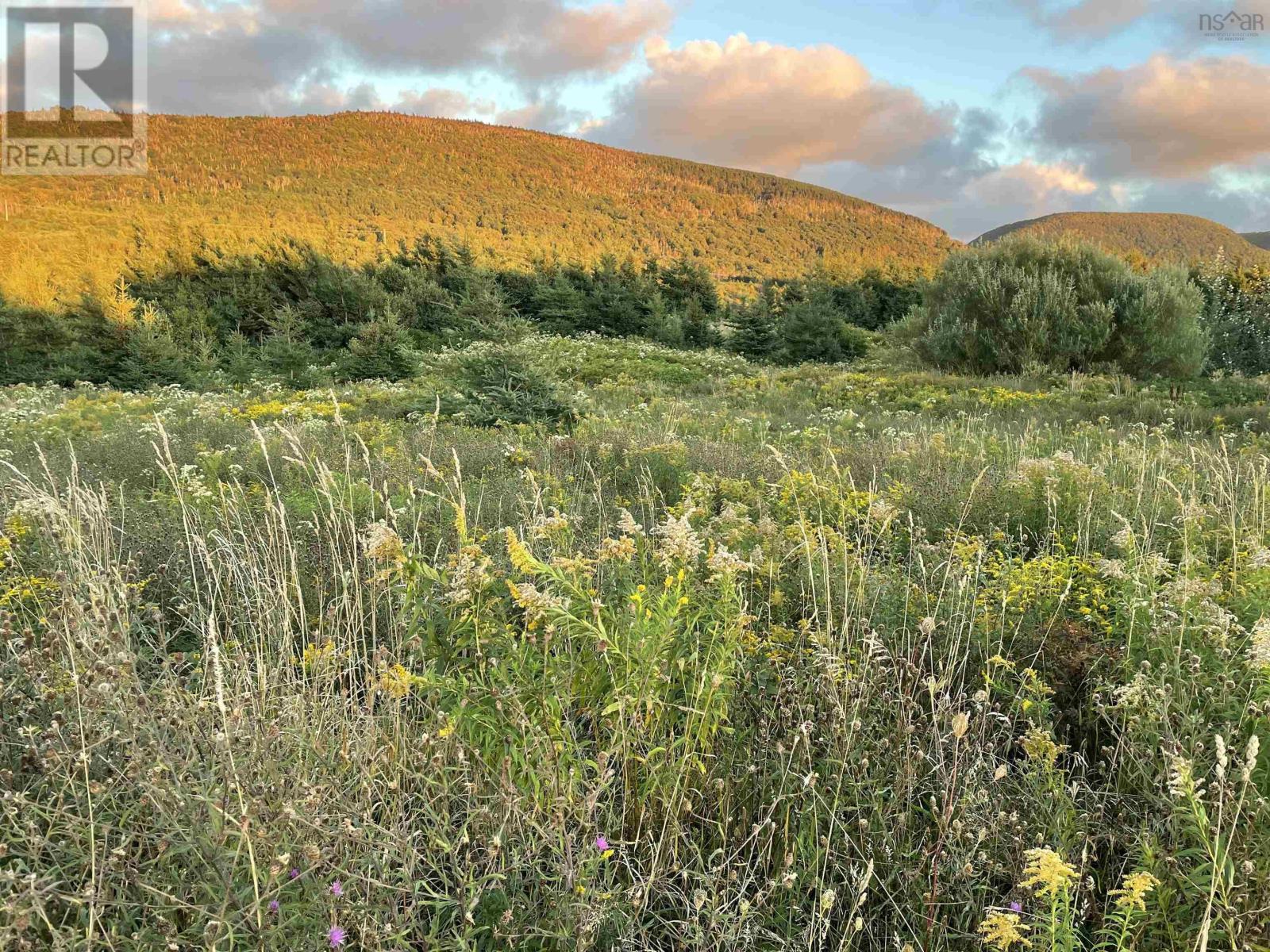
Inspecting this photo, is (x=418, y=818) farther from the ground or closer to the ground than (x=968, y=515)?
closer to the ground

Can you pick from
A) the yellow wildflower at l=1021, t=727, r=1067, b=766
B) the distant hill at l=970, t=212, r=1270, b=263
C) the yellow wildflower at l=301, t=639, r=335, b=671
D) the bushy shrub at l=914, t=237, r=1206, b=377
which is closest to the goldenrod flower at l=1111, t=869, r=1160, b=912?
the yellow wildflower at l=1021, t=727, r=1067, b=766

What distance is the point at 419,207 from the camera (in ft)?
207

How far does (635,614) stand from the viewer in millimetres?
1890

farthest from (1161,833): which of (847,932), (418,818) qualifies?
(418,818)

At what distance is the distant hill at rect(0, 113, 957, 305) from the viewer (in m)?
30.1

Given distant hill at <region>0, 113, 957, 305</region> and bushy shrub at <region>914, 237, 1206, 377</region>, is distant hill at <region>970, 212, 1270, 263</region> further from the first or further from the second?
bushy shrub at <region>914, 237, 1206, 377</region>

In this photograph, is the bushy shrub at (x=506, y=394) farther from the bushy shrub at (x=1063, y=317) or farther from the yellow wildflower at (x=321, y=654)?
the bushy shrub at (x=1063, y=317)

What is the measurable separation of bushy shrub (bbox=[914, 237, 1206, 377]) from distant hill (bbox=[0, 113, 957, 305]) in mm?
19781

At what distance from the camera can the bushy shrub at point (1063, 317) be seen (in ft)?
51.5

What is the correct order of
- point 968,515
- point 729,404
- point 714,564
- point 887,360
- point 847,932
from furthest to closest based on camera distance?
1. point 887,360
2. point 729,404
3. point 968,515
4. point 714,564
5. point 847,932

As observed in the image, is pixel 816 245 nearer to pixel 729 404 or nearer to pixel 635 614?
pixel 729 404

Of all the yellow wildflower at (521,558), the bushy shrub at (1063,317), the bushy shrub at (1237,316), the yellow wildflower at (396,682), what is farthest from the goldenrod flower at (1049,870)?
the bushy shrub at (1237,316)

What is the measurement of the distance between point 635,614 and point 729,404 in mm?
10951

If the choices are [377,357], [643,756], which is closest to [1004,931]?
[643,756]
